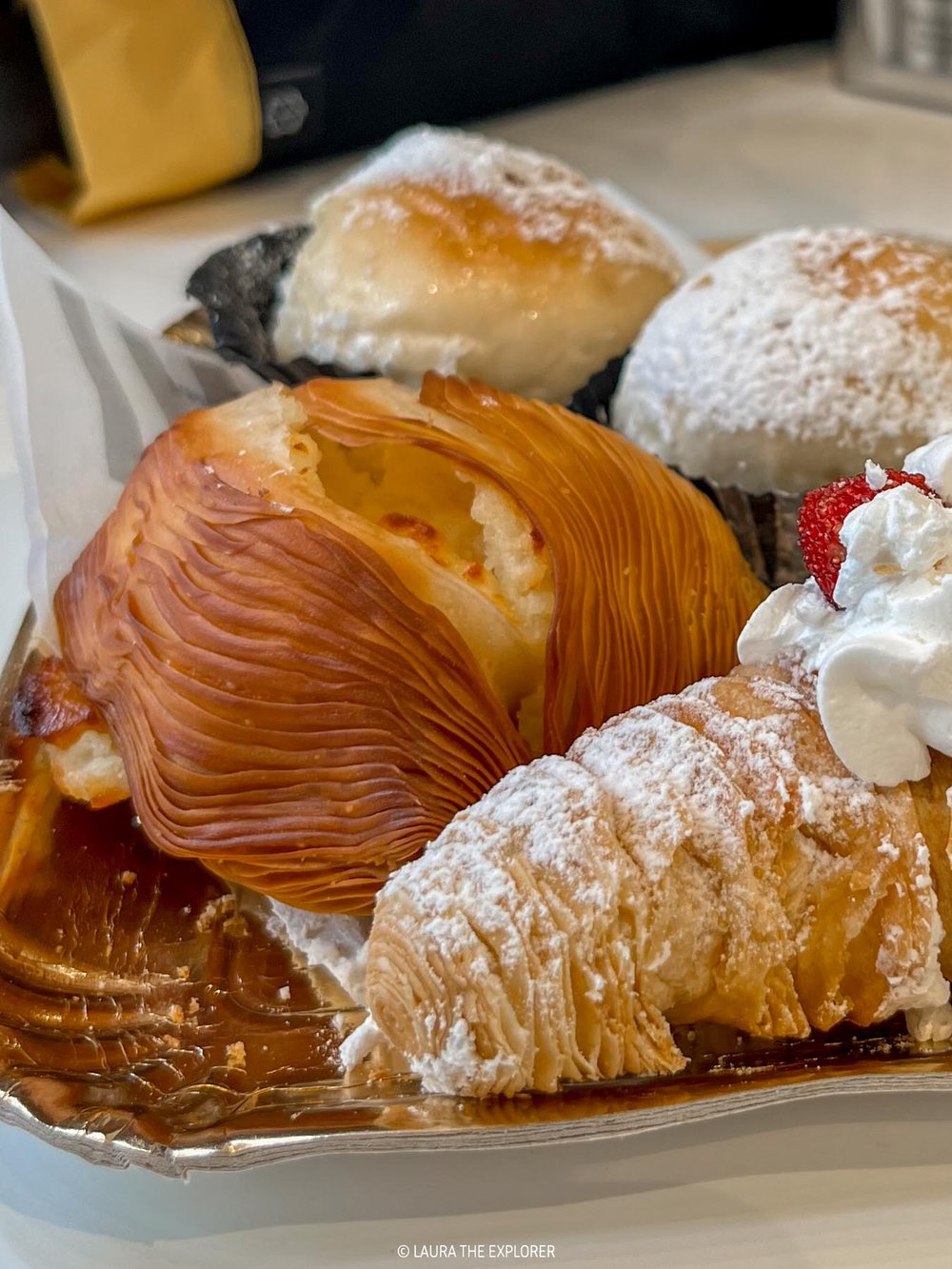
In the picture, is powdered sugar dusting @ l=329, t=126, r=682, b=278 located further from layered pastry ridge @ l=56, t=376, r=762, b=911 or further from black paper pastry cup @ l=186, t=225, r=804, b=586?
layered pastry ridge @ l=56, t=376, r=762, b=911

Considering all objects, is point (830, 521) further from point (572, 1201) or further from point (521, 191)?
Result: point (521, 191)

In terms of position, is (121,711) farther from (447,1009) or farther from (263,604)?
(447,1009)

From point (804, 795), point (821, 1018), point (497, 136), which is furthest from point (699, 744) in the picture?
point (497, 136)

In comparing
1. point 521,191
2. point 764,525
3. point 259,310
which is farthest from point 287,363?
point 764,525

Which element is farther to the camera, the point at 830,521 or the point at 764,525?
the point at 764,525

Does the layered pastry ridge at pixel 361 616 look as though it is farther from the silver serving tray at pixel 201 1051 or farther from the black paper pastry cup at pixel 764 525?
the black paper pastry cup at pixel 764 525
